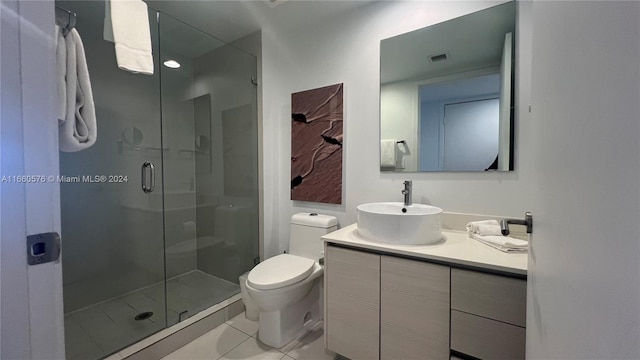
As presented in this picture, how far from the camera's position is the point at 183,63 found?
233cm

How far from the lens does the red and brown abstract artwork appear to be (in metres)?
1.86

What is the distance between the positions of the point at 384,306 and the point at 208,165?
1.98 meters

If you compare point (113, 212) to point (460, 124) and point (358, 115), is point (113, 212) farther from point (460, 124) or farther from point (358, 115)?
point (460, 124)

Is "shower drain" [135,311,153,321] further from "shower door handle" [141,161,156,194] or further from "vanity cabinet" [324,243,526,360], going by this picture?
"vanity cabinet" [324,243,526,360]

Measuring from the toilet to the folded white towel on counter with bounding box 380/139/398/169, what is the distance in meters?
0.55

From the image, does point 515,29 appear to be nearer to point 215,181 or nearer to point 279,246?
point 279,246

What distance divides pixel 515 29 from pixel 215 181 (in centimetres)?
243

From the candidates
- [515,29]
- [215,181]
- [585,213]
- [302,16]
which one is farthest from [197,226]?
[515,29]

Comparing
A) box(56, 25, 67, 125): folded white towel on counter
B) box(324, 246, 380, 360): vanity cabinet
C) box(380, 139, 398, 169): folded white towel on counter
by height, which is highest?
box(56, 25, 67, 125): folded white towel on counter

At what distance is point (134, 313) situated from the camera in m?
1.85

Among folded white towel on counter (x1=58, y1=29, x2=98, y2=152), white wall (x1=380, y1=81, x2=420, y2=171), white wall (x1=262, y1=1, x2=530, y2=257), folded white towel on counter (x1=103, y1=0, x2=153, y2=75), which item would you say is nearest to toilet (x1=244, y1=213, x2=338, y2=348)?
white wall (x1=262, y1=1, x2=530, y2=257)

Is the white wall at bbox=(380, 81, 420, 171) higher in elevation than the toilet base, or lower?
higher

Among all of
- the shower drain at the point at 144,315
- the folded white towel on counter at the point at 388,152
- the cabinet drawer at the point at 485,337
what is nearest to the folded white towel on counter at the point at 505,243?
the cabinet drawer at the point at 485,337

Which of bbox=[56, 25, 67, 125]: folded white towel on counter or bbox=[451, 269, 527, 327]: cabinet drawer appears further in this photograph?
bbox=[451, 269, 527, 327]: cabinet drawer
